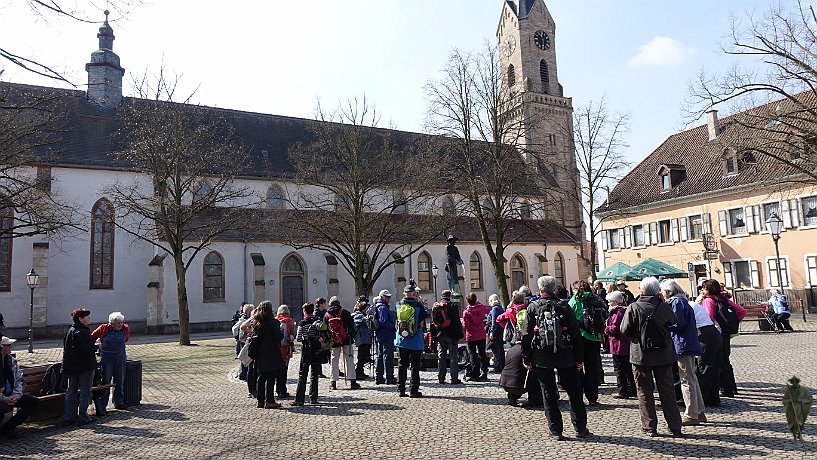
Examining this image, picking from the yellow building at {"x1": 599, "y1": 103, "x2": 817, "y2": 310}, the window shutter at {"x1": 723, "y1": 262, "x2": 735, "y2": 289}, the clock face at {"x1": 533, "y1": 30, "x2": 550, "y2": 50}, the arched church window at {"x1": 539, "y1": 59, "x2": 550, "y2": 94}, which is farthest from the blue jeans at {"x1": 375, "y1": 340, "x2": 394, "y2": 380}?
the clock face at {"x1": 533, "y1": 30, "x2": 550, "y2": 50}

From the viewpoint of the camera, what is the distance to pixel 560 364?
6.86 m

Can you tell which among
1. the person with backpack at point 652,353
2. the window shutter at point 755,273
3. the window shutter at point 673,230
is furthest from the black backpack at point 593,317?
the window shutter at point 673,230

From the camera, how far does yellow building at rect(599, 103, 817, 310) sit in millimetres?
31938

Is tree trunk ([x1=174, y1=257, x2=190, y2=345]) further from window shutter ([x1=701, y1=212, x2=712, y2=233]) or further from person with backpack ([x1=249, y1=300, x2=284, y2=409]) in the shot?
window shutter ([x1=701, y1=212, x2=712, y2=233])

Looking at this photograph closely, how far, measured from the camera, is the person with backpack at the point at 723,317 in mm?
8586

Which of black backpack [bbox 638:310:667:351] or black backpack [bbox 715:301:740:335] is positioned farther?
black backpack [bbox 715:301:740:335]

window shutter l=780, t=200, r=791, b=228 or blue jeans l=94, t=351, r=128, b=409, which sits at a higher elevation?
window shutter l=780, t=200, r=791, b=228

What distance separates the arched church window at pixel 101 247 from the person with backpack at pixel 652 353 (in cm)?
3047

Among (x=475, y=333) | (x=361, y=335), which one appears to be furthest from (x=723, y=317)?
(x=361, y=335)

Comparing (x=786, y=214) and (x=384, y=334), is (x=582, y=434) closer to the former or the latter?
(x=384, y=334)

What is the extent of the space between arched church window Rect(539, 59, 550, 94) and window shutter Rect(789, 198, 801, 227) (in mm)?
24997

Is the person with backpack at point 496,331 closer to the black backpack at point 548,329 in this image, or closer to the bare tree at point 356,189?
the black backpack at point 548,329

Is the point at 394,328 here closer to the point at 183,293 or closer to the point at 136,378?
the point at 136,378

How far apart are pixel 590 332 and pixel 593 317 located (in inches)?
9.4
